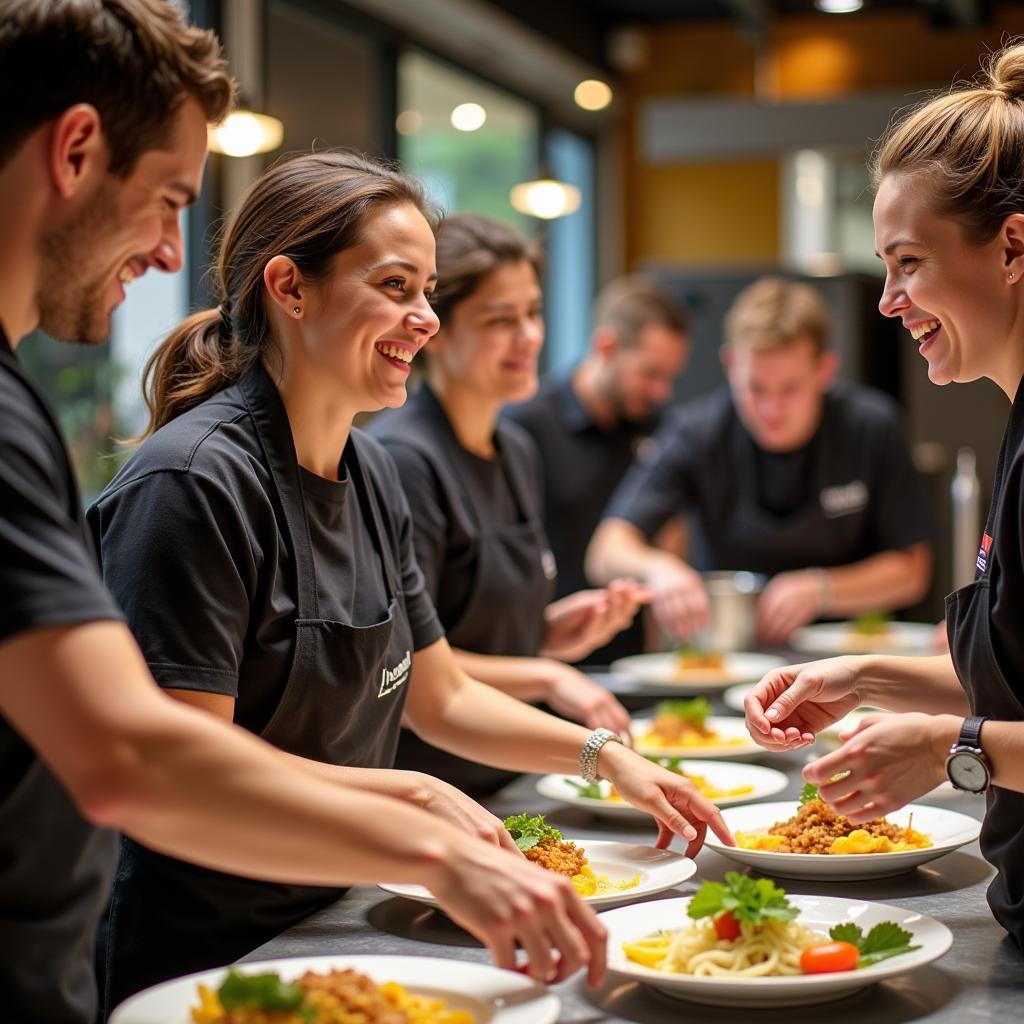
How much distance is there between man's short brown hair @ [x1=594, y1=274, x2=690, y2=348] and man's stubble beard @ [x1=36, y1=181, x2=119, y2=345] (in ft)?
11.4

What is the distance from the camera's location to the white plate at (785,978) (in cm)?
133

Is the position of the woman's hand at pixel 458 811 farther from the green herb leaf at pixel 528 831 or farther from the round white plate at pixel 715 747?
the round white plate at pixel 715 747

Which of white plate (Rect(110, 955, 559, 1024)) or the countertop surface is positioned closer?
white plate (Rect(110, 955, 559, 1024))

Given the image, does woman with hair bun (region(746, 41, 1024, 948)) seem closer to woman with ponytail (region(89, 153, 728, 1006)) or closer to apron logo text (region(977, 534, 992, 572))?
apron logo text (region(977, 534, 992, 572))

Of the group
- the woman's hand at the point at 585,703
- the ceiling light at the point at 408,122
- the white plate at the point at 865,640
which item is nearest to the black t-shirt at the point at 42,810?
the woman's hand at the point at 585,703

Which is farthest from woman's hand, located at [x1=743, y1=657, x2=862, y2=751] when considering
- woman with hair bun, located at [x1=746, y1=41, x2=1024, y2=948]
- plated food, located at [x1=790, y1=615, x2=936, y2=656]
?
plated food, located at [x1=790, y1=615, x2=936, y2=656]

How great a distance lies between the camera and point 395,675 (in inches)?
Result: 77.8

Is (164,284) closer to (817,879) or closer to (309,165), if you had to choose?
(309,165)

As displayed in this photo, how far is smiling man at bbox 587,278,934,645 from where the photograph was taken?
4160 mm

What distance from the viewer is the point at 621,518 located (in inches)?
172

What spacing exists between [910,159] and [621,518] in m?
2.72

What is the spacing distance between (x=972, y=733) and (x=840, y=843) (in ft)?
1.24

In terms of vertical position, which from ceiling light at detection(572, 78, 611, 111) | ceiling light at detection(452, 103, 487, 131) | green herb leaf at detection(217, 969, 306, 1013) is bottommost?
green herb leaf at detection(217, 969, 306, 1013)

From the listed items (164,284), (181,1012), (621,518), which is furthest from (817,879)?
(164,284)
